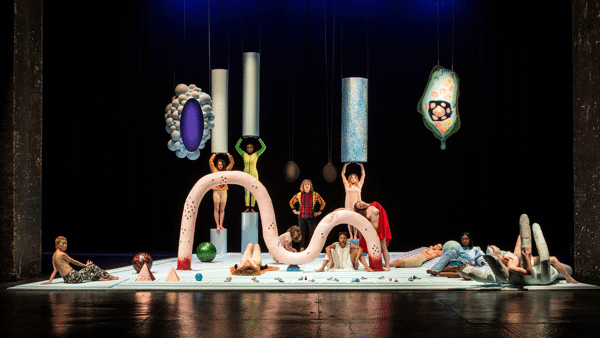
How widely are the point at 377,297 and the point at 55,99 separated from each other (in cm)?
756

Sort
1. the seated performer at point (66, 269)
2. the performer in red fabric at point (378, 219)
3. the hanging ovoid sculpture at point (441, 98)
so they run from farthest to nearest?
the hanging ovoid sculpture at point (441, 98) → the performer in red fabric at point (378, 219) → the seated performer at point (66, 269)

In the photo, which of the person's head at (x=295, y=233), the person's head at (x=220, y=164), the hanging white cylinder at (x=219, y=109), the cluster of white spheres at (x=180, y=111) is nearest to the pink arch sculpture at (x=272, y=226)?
the person's head at (x=295, y=233)

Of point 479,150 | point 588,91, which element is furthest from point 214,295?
point 479,150

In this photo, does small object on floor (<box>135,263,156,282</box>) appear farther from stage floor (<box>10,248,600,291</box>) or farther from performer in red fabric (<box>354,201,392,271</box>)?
performer in red fabric (<box>354,201,392,271</box>)

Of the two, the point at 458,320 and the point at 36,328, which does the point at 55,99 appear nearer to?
the point at 36,328

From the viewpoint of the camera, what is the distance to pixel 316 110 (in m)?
11.3

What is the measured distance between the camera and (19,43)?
301 inches

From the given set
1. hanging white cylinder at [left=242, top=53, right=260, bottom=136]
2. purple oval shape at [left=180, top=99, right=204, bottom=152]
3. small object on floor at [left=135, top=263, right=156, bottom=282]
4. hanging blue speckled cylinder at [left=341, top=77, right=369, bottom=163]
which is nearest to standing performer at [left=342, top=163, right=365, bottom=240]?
hanging blue speckled cylinder at [left=341, top=77, right=369, bottom=163]

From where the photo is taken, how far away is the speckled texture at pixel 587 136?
7.45 meters

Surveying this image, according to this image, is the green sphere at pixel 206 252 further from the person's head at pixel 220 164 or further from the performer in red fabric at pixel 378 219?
the performer in red fabric at pixel 378 219

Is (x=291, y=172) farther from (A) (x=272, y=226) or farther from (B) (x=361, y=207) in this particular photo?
(A) (x=272, y=226)

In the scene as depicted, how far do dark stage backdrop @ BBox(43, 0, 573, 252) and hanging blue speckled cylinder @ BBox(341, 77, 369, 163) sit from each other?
1.47 meters

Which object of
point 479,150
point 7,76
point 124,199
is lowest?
point 124,199

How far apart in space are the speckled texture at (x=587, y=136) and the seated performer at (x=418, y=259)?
202cm
